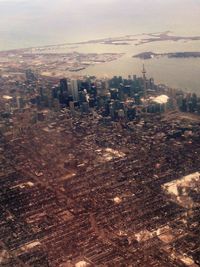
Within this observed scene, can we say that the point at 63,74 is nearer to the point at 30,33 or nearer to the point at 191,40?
the point at 191,40

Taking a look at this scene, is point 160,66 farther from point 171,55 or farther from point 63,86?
point 63,86

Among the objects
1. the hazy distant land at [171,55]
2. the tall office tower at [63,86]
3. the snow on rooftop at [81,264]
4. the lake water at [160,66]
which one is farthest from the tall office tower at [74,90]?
the snow on rooftop at [81,264]

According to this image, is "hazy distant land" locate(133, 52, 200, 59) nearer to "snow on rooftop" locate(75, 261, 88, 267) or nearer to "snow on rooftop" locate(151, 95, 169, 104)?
"snow on rooftop" locate(151, 95, 169, 104)

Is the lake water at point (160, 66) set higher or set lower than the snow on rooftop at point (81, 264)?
higher

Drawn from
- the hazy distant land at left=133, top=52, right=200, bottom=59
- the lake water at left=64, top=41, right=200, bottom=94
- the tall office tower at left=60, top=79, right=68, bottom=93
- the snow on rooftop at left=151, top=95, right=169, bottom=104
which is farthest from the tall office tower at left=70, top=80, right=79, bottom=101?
the hazy distant land at left=133, top=52, right=200, bottom=59

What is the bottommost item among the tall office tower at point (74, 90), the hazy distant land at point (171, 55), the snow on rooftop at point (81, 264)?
the snow on rooftop at point (81, 264)

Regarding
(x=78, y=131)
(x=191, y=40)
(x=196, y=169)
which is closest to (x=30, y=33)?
(x=191, y=40)

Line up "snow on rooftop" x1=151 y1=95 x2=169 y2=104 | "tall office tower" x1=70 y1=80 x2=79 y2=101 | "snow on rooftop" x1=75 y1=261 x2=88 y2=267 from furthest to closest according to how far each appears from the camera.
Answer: "tall office tower" x1=70 y1=80 x2=79 y2=101, "snow on rooftop" x1=151 y1=95 x2=169 y2=104, "snow on rooftop" x1=75 y1=261 x2=88 y2=267

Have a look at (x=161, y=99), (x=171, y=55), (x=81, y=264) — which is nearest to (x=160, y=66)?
(x=171, y=55)

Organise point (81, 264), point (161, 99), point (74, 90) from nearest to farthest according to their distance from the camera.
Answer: point (81, 264)
point (161, 99)
point (74, 90)

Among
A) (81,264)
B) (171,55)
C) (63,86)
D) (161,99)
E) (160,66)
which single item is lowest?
(81,264)

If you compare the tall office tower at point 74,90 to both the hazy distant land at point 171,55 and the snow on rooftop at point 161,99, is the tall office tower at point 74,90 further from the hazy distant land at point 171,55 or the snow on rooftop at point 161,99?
the hazy distant land at point 171,55
